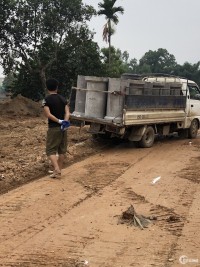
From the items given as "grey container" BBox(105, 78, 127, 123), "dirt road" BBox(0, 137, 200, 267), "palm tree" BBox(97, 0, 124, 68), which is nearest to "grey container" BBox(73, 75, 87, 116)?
"grey container" BBox(105, 78, 127, 123)

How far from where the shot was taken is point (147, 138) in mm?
13023

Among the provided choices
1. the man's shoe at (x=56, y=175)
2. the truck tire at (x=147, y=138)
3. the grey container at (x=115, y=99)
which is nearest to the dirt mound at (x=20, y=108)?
the truck tire at (x=147, y=138)

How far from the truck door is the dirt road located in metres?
5.29

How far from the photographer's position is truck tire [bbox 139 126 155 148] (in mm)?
12758

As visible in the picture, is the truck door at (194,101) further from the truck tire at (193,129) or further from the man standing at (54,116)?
the man standing at (54,116)

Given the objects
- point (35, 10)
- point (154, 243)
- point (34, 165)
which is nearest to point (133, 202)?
point (154, 243)

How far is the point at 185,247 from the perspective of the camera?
5008mm

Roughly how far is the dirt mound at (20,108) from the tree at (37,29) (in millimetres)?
4679

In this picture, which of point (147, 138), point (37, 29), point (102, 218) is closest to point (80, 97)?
point (147, 138)

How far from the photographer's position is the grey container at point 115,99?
37.7 ft

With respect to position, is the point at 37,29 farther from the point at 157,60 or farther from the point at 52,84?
the point at 157,60

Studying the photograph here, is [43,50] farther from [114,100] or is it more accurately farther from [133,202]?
[133,202]

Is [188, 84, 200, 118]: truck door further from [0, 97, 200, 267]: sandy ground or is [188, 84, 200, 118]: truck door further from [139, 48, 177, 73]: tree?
[139, 48, 177, 73]: tree

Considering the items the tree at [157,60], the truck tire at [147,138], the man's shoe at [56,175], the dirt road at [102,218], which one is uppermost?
the tree at [157,60]
